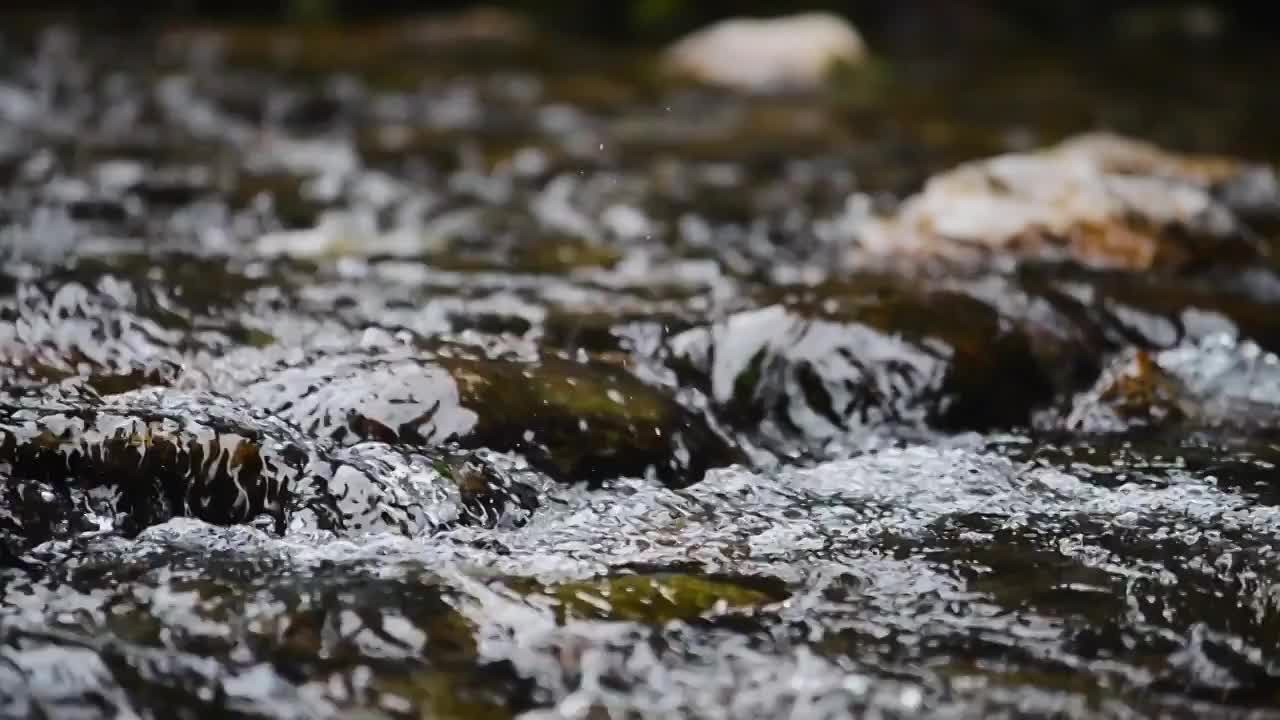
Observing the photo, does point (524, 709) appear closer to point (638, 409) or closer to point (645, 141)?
point (638, 409)

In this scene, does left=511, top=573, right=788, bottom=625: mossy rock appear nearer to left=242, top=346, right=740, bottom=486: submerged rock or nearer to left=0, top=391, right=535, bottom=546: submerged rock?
left=0, top=391, right=535, bottom=546: submerged rock

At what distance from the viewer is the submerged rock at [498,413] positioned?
106 inches

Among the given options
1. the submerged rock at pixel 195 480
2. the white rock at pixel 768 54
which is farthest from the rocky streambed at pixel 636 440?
the white rock at pixel 768 54

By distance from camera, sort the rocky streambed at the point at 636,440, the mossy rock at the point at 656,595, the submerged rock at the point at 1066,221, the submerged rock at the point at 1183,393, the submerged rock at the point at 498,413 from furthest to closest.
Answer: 1. the submerged rock at the point at 1066,221
2. the submerged rock at the point at 1183,393
3. the submerged rock at the point at 498,413
4. the mossy rock at the point at 656,595
5. the rocky streambed at the point at 636,440

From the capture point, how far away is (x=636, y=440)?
2.83m

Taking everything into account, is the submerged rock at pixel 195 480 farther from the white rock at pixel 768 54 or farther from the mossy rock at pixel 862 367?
the white rock at pixel 768 54

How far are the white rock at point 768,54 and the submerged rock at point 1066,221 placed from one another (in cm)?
478

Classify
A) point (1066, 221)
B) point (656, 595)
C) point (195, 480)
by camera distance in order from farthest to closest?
point (1066, 221)
point (195, 480)
point (656, 595)

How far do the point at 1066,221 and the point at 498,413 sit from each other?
286cm

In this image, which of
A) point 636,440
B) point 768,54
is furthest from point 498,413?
point 768,54

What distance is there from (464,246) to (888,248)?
164 cm

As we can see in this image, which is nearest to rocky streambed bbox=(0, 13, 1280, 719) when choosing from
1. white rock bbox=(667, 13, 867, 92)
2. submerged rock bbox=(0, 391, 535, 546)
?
submerged rock bbox=(0, 391, 535, 546)

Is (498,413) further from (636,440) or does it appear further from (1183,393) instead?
(1183,393)

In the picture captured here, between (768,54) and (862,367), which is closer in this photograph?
(862,367)
